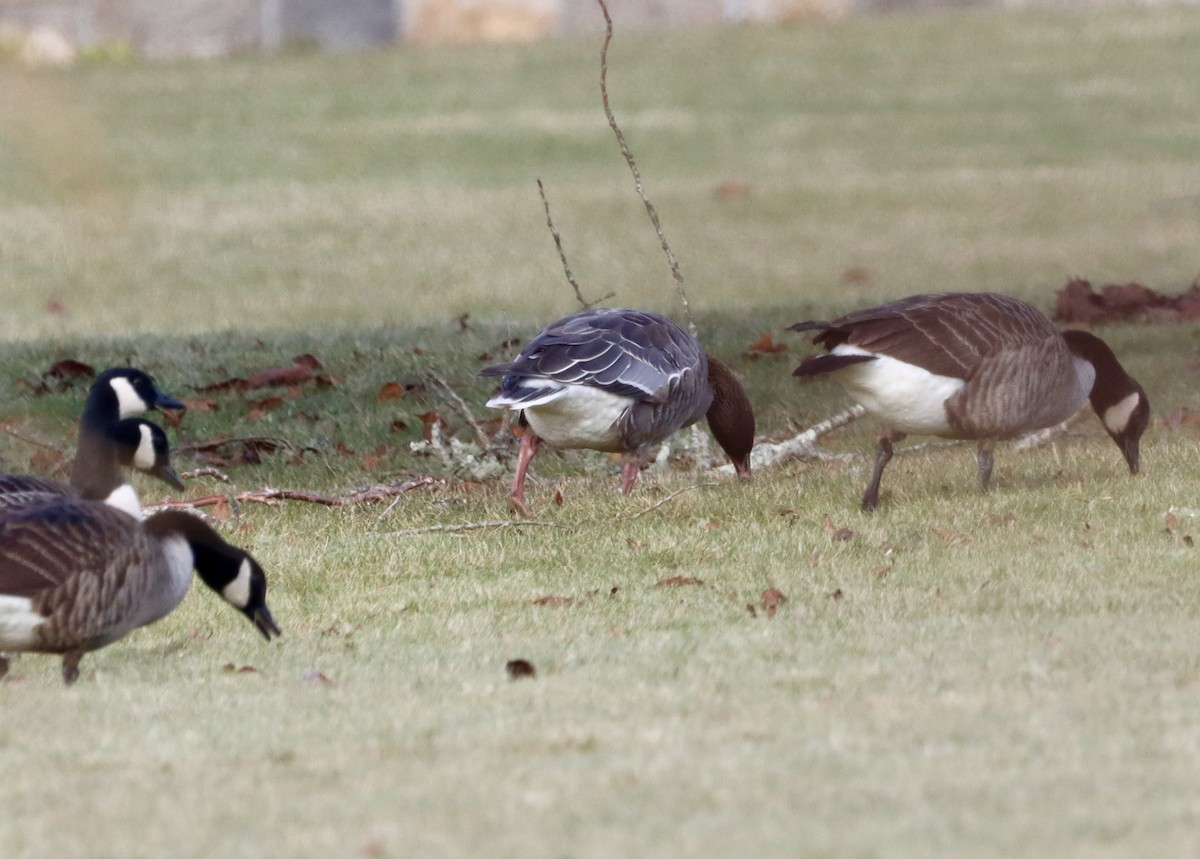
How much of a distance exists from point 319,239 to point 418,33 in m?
17.3

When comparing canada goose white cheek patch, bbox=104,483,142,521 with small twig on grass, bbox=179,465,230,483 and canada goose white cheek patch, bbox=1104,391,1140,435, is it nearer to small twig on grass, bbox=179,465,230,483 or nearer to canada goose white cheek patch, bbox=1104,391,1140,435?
small twig on grass, bbox=179,465,230,483

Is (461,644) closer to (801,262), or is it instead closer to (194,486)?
(194,486)

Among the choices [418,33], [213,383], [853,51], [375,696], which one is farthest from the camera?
[418,33]

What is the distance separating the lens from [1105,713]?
5.22 meters

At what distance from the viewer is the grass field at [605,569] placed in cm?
454

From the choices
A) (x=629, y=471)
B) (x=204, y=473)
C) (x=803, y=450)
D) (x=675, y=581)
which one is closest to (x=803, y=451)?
(x=803, y=450)

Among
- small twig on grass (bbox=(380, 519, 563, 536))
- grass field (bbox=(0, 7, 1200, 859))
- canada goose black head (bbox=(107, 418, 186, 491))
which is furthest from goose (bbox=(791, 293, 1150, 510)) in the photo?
canada goose black head (bbox=(107, 418, 186, 491))

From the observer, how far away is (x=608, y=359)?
29.4 ft

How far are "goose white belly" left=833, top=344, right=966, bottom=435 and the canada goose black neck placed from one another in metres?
1.41

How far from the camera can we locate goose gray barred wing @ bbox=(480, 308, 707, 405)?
345 inches

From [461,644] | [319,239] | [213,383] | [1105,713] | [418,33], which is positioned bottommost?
[418,33]

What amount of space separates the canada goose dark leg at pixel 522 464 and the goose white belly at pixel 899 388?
166 centimetres

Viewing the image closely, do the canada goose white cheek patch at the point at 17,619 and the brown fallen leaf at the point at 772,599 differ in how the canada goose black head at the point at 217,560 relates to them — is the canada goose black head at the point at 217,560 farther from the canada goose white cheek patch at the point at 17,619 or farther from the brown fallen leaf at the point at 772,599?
the brown fallen leaf at the point at 772,599

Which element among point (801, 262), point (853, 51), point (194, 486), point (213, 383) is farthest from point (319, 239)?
point (853, 51)
